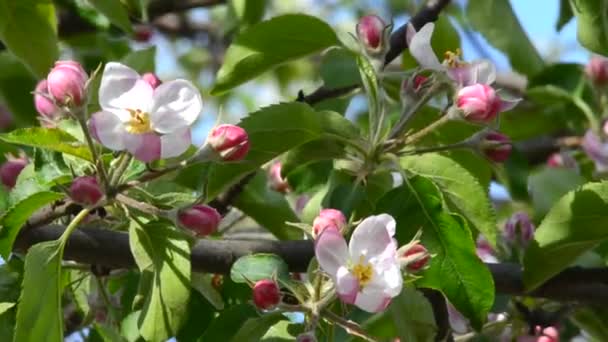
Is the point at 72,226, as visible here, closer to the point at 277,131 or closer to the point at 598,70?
the point at 277,131

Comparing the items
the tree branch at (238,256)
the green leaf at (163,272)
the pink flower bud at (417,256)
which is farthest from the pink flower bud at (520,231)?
the green leaf at (163,272)

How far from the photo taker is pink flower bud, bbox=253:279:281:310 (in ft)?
5.08

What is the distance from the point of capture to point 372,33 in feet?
5.95

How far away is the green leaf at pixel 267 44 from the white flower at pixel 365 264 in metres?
0.39

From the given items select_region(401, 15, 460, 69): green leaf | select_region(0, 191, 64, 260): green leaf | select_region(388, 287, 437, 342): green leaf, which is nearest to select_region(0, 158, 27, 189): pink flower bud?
select_region(0, 191, 64, 260): green leaf

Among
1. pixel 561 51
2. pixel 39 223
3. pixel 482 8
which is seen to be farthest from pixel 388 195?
pixel 561 51

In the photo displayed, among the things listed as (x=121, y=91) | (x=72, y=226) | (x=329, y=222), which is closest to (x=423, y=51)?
(x=329, y=222)

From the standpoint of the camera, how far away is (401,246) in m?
1.67

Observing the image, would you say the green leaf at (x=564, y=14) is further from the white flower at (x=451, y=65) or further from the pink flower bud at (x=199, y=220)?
the pink flower bud at (x=199, y=220)

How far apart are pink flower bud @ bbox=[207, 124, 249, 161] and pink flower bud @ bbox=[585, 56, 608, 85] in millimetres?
1087

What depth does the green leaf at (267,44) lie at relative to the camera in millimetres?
1867

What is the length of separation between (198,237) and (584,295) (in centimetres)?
56

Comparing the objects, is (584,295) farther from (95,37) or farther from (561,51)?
(561,51)

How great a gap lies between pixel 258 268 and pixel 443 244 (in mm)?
244
